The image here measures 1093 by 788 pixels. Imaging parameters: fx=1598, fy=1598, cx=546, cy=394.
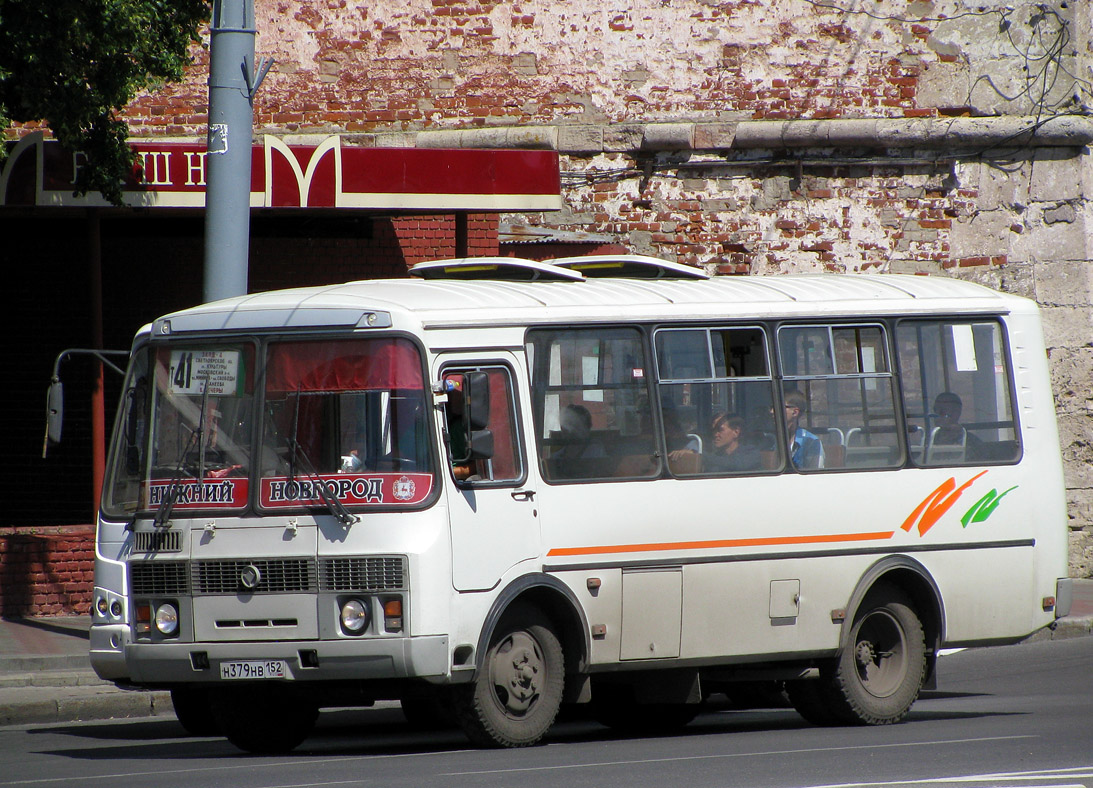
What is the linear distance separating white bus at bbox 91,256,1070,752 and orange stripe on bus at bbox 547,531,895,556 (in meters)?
0.01

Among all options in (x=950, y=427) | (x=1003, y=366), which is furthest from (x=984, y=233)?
(x=950, y=427)

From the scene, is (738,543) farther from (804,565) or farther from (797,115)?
(797,115)

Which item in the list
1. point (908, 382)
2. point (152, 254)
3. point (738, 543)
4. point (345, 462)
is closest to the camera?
point (345, 462)

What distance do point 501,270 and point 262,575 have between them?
282cm

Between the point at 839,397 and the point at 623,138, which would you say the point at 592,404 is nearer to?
the point at 839,397

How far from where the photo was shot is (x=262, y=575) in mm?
8359

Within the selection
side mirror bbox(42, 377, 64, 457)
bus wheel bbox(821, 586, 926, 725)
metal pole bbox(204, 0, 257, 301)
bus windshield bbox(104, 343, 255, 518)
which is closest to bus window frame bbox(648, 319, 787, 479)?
bus wheel bbox(821, 586, 926, 725)

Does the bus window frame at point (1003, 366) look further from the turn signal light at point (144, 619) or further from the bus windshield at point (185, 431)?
the turn signal light at point (144, 619)

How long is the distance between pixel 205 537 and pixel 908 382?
4607 mm

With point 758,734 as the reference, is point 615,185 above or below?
above

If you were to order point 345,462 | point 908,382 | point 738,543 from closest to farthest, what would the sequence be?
point 345,462
point 738,543
point 908,382

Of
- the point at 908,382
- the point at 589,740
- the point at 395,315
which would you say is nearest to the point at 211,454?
the point at 395,315

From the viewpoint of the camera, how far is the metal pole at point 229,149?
1134cm

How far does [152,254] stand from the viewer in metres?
18.3
